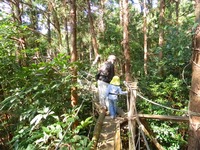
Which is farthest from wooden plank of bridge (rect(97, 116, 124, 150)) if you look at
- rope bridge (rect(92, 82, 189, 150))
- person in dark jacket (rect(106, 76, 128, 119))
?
person in dark jacket (rect(106, 76, 128, 119))

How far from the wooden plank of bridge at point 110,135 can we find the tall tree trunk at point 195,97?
1.22 metres

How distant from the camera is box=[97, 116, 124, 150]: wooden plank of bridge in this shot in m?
3.54

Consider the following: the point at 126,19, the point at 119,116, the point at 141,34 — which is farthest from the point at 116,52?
the point at 119,116

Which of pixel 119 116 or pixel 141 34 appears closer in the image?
pixel 119 116

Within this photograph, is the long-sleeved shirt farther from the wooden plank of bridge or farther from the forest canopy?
the wooden plank of bridge

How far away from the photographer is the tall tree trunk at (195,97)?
9.89 feet

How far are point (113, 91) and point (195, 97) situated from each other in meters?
1.89

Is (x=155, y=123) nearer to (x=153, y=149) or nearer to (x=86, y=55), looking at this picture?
(x=153, y=149)

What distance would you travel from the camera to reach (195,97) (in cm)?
319

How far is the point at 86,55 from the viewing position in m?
27.6

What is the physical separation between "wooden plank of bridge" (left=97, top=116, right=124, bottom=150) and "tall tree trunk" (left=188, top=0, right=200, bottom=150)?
122 cm

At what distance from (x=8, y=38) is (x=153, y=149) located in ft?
16.1

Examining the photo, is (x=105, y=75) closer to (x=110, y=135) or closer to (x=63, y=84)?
(x=110, y=135)

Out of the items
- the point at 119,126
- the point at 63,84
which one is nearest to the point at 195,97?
the point at 119,126
